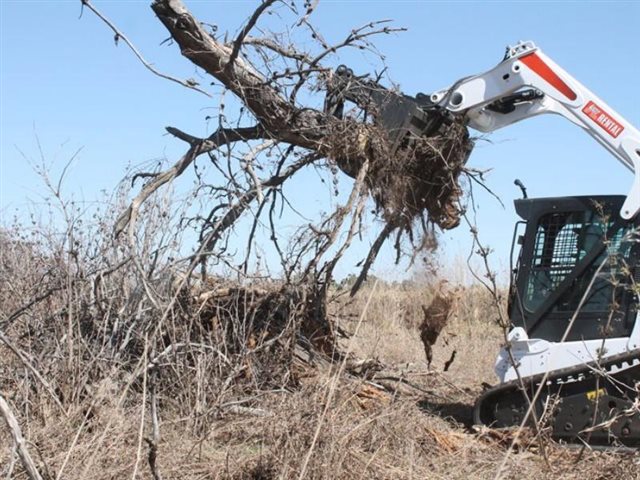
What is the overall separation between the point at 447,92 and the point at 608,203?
167cm

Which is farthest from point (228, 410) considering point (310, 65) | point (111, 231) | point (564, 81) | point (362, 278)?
point (564, 81)

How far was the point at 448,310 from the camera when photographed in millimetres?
10250

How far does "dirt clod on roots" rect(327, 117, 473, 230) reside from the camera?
843 centimetres

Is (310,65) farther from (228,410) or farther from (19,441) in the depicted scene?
(19,441)

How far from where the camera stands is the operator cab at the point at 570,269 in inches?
289

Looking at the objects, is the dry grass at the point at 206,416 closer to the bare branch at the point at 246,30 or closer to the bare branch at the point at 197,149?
the bare branch at the point at 197,149

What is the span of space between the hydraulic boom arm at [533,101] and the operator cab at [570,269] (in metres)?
0.36

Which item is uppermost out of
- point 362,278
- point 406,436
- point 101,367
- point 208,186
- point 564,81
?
point 564,81

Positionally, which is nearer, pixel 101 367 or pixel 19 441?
pixel 19 441

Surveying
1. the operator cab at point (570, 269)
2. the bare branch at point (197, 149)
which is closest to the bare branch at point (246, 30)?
the bare branch at point (197, 149)

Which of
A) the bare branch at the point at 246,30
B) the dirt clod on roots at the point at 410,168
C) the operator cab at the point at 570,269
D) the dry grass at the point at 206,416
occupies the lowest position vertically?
the dry grass at the point at 206,416

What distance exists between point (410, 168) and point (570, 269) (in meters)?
1.78

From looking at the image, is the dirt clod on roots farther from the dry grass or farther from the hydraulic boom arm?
the dry grass

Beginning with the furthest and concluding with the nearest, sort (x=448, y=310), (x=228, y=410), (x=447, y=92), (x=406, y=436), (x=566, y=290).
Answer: (x=448, y=310) < (x=447, y=92) < (x=566, y=290) < (x=228, y=410) < (x=406, y=436)
